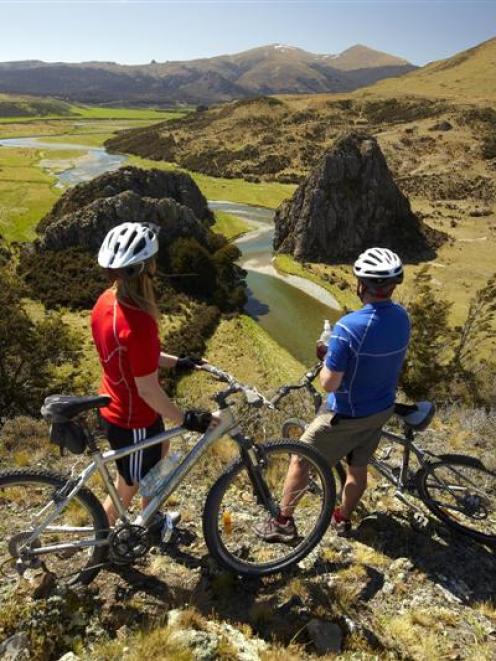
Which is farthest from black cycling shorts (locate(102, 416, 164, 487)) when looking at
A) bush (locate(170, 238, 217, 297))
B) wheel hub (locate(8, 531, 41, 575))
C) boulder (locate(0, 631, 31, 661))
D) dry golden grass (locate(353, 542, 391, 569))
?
bush (locate(170, 238, 217, 297))

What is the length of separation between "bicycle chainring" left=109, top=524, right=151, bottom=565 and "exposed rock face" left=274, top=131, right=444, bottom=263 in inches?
2455

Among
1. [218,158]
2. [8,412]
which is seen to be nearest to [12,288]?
[8,412]

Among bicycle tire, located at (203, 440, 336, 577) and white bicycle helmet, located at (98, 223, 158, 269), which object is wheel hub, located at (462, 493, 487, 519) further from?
white bicycle helmet, located at (98, 223, 158, 269)

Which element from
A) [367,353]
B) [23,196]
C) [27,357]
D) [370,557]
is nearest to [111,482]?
[367,353]

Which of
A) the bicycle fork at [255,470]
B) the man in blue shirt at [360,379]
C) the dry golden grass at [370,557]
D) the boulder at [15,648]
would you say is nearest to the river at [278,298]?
the dry golden grass at [370,557]

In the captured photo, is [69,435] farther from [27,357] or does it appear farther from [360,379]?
[27,357]

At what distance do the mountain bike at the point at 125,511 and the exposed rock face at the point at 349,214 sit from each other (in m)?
61.6

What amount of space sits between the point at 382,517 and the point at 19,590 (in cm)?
460

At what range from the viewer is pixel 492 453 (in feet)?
31.6

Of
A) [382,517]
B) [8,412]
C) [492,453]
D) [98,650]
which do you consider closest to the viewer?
[98,650]

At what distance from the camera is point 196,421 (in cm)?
504

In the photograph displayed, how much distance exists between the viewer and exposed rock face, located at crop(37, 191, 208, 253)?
186 feet

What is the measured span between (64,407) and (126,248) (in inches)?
63.6

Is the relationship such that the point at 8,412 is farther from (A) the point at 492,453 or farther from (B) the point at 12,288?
(A) the point at 492,453
